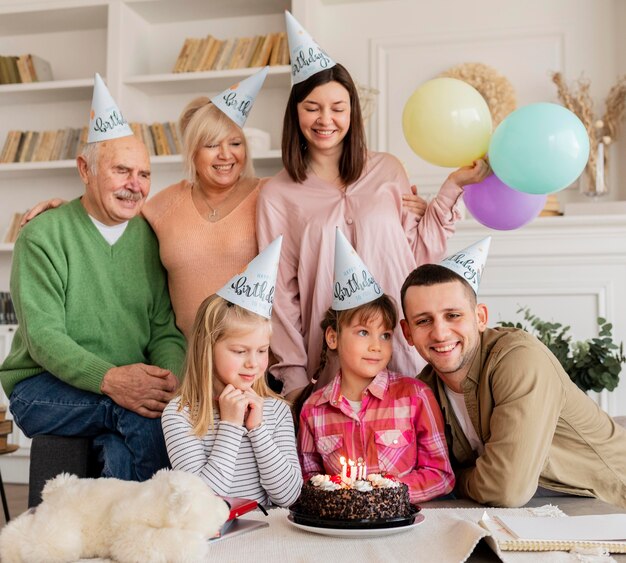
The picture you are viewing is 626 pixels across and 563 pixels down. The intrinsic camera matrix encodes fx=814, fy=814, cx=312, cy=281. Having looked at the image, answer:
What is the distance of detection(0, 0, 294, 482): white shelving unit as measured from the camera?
4.22 meters

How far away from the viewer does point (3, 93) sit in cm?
445

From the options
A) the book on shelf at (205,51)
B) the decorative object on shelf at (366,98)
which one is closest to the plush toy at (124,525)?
the decorative object on shelf at (366,98)

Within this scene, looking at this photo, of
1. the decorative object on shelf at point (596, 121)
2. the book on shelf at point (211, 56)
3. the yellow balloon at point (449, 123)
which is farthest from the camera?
the book on shelf at point (211, 56)

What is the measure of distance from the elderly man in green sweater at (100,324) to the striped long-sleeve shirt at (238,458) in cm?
27

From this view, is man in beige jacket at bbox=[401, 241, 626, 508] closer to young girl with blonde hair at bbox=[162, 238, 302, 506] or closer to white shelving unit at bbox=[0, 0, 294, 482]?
young girl with blonde hair at bbox=[162, 238, 302, 506]

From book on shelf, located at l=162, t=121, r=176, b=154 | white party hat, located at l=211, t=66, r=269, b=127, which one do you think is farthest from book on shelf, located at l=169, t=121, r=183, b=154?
white party hat, located at l=211, t=66, r=269, b=127

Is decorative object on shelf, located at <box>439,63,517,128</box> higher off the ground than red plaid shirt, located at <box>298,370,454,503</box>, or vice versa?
decorative object on shelf, located at <box>439,63,517,128</box>

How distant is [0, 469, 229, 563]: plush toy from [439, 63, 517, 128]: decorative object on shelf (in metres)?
3.11

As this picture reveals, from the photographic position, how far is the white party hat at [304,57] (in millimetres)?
2199

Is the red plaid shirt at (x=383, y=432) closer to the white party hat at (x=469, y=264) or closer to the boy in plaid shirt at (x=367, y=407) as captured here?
the boy in plaid shirt at (x=367, y=407)

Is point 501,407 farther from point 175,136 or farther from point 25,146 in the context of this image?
point 25,146

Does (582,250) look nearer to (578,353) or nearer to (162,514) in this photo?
(578,353)

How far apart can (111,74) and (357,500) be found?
11.1 feet

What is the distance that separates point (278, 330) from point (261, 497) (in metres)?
0.51
